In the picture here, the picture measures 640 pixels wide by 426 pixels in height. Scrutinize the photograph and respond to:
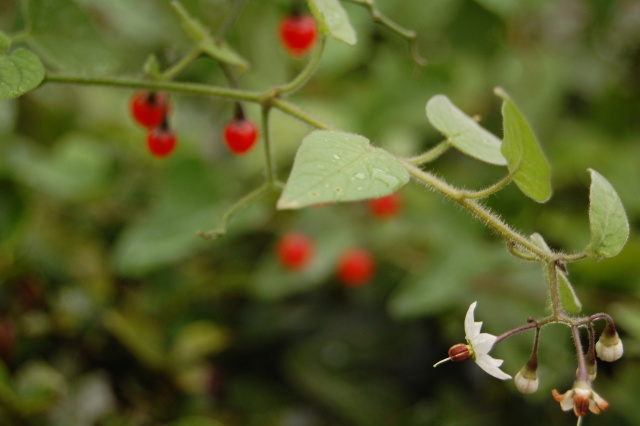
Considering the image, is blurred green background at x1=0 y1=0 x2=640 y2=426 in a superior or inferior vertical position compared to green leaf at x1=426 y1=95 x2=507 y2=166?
inferior

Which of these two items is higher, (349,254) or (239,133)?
(239,133)

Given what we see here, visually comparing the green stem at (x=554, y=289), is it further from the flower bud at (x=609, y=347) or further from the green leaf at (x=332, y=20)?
the green leaf at (x=332, y=20)

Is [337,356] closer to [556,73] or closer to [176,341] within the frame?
[176,341]

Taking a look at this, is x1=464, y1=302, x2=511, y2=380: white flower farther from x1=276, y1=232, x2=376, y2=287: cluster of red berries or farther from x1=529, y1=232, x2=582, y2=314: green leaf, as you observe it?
x1=276, y1=232, x2=376, y2=287: cluster of red berries

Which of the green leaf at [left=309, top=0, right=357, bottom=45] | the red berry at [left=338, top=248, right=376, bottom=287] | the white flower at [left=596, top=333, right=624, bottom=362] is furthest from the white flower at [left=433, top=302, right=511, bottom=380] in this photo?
the red berry at [left=338, top=248, right=376, bottom=287]

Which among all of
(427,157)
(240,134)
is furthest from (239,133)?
(427,157)

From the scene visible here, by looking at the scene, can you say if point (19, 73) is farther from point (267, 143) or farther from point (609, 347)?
point (609, 347)
